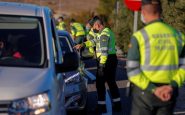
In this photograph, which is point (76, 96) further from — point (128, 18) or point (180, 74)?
point (128, 18)

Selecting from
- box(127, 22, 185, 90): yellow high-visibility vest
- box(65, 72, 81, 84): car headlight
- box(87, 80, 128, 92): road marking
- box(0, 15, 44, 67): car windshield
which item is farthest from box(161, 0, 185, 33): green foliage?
box(127, 22, 185, 90): yellow high-visibility vest

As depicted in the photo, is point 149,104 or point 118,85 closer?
point 149,104

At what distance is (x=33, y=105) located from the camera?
582 centimetres

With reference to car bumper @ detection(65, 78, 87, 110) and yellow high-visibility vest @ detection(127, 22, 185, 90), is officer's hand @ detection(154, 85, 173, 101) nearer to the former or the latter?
yellow high-visibility vest @ detection(127, 22, 185, 90)

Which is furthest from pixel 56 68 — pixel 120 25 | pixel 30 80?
pixel 120 25

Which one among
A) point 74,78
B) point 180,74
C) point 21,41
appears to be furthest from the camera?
point 74,78

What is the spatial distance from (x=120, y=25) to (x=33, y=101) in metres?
24.2

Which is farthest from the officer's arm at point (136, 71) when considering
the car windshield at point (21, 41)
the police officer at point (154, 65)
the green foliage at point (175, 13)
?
the green foliage at point (175, 13)

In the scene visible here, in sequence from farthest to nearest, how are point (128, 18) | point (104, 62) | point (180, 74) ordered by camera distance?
point (128, 18) < point (104, 62) < point (180, 74)

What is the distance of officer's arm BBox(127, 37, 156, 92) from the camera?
19.6 ft

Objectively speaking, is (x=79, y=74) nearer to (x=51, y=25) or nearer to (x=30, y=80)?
(x=51, y=25)

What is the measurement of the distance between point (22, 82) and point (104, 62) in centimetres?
578

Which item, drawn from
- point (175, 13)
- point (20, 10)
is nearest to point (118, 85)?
point (175, 13)

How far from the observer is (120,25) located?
29844 millimetres
